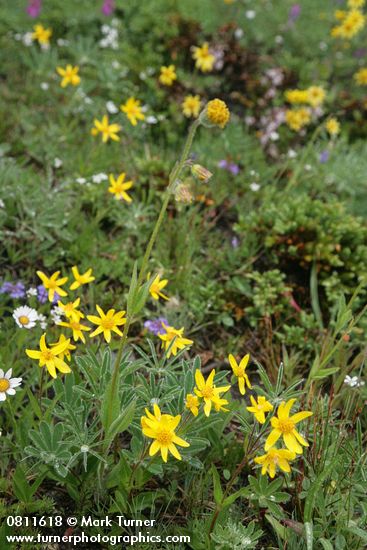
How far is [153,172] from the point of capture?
340 centimetres

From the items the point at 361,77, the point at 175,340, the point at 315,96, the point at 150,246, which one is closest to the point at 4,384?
the point at 175,340

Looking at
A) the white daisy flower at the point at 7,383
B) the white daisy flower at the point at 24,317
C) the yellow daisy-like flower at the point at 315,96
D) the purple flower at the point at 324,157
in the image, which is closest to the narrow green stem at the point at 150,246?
the white daisy flower at the point at 7,383

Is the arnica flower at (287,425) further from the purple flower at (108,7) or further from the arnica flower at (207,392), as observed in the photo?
the purple flower at (108,7)

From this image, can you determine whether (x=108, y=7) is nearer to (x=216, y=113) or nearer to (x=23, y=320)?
(x=23, y=320)

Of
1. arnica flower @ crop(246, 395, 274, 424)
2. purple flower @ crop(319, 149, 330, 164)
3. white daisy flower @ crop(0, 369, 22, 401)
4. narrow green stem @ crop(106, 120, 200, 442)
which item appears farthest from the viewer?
purple flower @ crop(319, 149, 330, 164)

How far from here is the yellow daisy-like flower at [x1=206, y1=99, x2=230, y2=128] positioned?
1.60 meters

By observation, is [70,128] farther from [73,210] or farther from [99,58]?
[99,58]

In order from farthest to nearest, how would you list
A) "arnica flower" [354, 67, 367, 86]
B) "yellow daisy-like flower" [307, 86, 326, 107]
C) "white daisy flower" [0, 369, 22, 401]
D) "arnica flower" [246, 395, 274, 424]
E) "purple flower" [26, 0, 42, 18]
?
"arnica flower" [354, 67, 367, 86] → "purple flower" [26, 0, 42, 18] → "yellow daisy-like flower" [307, 86, 326, 107] → "white daisy flower" [0, 369, 22, 401] → "arnica flower" [246, 395, 274, 424]

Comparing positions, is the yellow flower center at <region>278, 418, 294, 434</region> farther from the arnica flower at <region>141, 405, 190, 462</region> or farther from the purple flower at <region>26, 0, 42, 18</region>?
the purple flower at <region>26, 0, 42, 18</region>

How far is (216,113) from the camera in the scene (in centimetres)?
161

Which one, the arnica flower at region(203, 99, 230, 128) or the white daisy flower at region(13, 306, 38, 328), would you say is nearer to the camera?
the arnica flower at region(203, 99, 230, 128)

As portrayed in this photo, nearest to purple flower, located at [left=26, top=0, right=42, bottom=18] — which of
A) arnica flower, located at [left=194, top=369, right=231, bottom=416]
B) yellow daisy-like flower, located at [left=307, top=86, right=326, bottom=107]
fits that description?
yellow daisy-like flower, located at [left=307, top=86, right=326, bottom=107]

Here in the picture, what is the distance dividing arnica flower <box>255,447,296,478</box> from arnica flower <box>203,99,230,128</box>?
0.95m

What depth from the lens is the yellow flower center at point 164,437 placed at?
5.12 ft
